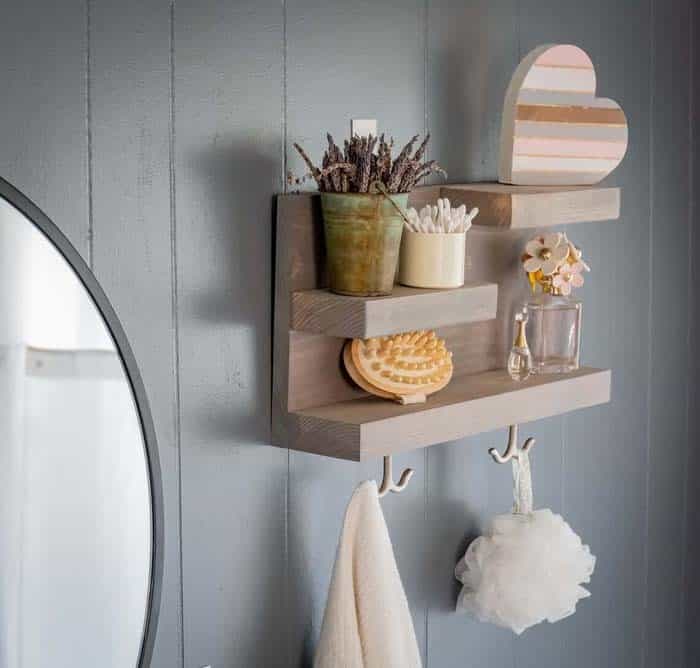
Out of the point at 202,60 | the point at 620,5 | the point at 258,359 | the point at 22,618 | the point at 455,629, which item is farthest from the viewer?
the point at 620,5

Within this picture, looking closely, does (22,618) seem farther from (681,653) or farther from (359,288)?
(681,653)

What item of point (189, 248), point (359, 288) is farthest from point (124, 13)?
point (359, 288)

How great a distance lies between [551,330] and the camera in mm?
1736

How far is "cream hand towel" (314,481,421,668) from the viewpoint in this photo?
1431 millimetres

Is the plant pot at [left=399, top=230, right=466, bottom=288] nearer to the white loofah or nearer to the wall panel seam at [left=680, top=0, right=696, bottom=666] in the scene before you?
the white loofah

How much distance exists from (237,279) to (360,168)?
0.18 m

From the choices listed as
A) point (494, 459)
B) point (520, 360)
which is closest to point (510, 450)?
point (494, 459)

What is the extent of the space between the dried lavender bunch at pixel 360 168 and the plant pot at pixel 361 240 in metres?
0.02

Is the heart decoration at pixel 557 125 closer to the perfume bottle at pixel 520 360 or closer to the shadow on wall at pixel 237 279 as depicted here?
the perfume bottle at pixel 520 360

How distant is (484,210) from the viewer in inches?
61.8

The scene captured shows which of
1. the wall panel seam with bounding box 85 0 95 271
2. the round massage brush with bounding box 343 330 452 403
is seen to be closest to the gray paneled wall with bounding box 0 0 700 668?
the wall panel seam with bounding box 85 0 95 271

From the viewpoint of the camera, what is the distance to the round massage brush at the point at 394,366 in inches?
57.0

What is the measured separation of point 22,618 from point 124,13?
576 mm

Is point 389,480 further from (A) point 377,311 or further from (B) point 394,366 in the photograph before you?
(A) point 377,311
